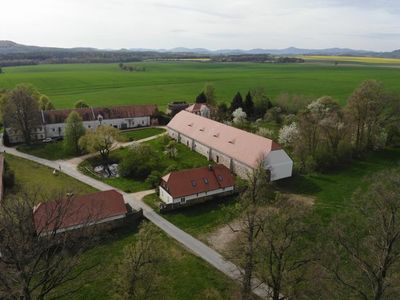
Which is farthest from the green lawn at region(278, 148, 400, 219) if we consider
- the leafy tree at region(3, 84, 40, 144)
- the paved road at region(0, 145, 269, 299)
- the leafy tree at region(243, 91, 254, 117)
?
the leafy tree at region(3, 84, 40, 144)

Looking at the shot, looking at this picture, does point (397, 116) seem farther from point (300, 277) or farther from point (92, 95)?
point (92, 95)

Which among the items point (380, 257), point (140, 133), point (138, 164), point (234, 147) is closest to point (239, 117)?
point (140, 133)

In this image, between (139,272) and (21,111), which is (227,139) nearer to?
(139,272)

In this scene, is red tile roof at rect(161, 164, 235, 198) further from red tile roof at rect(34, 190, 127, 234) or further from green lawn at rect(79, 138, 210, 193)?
red tile roof at rect(34, 190, 127, 234)

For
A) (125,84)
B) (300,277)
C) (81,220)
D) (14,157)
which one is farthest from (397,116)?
(125,84)

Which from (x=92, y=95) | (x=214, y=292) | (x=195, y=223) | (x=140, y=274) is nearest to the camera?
(x=140, y=274)

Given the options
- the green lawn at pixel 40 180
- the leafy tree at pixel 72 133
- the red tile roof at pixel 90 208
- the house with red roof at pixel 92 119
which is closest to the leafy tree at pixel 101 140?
the leafy tree at pixel 72 133

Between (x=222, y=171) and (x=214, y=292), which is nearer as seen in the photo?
(x=214, y=292)
